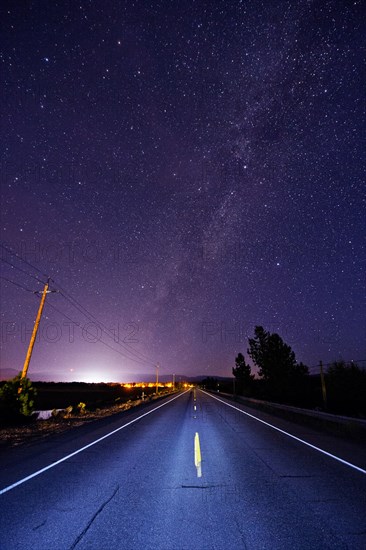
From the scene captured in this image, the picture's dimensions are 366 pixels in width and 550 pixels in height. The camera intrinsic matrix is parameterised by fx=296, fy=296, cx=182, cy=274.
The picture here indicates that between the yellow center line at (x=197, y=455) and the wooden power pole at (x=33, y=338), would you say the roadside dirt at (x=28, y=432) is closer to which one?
the wooden power pole at (x=33, y=338)

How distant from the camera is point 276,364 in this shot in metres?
56.2

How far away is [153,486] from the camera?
5.64m

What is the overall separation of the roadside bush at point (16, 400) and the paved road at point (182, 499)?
6.80 metres

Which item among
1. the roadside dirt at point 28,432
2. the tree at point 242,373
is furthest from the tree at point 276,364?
the roadside dirt at point 28,432

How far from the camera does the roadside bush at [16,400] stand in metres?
14.4

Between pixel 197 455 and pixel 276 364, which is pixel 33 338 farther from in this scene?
pixel 276 364

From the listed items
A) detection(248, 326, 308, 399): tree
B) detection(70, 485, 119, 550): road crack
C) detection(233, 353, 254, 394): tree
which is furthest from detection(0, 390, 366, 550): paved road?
detection(233, 353, 254, 394): tree

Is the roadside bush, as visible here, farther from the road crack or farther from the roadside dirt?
the road crack

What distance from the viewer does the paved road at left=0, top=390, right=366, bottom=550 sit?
3.69 metres

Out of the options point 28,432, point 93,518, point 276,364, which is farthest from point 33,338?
point 276,364

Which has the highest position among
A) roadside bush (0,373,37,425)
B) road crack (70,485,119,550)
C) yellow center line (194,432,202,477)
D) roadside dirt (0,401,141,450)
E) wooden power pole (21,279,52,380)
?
wooden power pole (21,279,52,380)

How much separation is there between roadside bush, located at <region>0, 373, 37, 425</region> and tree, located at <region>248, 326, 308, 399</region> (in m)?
43.4

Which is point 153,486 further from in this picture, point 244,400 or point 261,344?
point 261,344

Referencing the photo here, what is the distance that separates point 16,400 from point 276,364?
49965mm
